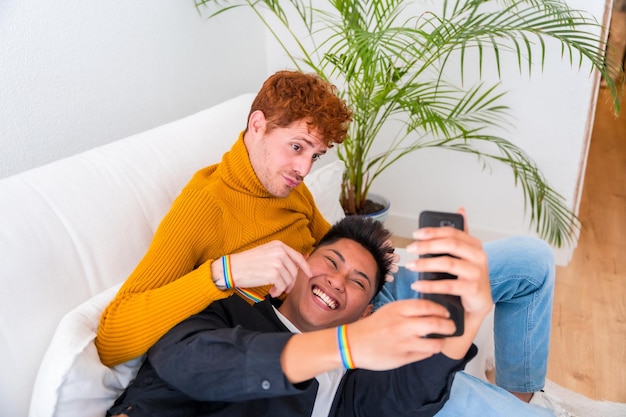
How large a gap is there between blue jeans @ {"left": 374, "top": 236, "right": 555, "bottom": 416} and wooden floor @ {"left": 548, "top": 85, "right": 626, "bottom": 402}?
49cm

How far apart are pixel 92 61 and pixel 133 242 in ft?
2.34

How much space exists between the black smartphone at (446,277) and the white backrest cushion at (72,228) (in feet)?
2.33

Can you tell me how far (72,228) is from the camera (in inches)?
50.4

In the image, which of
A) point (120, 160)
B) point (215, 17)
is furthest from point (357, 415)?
point (215, 17)

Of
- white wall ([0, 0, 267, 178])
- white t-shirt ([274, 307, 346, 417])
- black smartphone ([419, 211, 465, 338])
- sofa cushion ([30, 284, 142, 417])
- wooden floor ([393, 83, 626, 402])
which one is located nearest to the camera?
black smartphone ([419, 211, 465, 338])

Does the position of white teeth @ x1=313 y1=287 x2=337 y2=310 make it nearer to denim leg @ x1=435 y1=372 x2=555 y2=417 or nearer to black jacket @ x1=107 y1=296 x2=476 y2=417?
black jacket @ x1=107 y1=296 x2=476 y2=417

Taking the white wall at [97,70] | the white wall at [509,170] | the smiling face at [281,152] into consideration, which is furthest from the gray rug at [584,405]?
the white wall at [97,70]

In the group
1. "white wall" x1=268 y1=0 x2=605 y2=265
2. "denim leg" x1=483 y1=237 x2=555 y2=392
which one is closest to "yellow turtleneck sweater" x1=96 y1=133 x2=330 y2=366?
"denim leg" x1=483 y1=237 x2=555 y2=392

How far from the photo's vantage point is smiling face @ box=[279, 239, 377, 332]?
1.40 metres

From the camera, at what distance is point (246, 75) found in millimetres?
2703

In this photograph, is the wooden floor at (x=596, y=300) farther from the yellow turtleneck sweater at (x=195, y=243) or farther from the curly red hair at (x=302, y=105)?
the curly red hair at (x=302, y=105)

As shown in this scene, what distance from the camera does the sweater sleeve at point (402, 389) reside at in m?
1.10

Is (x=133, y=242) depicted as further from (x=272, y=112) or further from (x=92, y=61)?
(x=92, y=61)

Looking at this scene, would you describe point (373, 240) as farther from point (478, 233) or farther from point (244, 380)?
point (478, 233)
